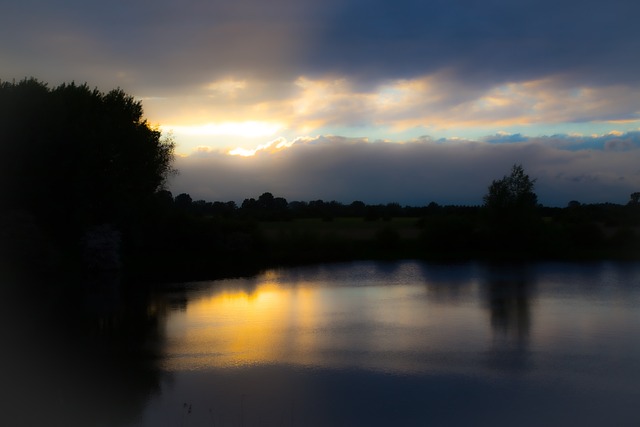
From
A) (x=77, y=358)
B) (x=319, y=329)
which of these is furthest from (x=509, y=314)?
(x=77, y=358)

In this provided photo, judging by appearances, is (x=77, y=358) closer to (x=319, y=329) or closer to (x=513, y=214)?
(x=319, y=329)

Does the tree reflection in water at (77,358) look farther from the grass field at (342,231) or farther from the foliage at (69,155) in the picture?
the grass field at (342,231)

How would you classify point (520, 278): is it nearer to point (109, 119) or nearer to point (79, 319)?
point (79, 319)

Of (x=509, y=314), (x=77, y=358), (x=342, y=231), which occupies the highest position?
(x=342, y=231)

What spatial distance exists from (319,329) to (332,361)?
4098 mm

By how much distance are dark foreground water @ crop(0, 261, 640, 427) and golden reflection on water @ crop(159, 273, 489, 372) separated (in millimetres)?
72

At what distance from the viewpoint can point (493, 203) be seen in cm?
4972

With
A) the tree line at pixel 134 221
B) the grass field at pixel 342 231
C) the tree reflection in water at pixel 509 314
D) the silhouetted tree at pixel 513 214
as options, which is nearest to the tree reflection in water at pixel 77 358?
the tree reflection in water at pixel 509 314

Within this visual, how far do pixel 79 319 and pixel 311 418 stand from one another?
474 inches

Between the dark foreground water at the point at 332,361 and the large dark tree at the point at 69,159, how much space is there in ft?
35.0

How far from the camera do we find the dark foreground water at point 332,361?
991cm

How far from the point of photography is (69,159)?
108 feet

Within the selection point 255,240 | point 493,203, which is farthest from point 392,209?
point 255,240

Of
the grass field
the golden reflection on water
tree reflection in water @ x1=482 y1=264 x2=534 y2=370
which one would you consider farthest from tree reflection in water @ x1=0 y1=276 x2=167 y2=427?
the grass field
